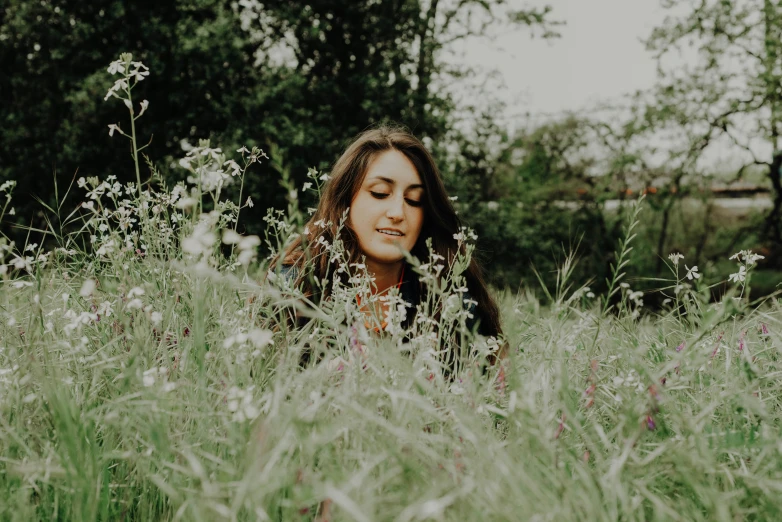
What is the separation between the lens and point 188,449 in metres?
1.41

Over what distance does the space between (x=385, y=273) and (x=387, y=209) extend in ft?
1.34

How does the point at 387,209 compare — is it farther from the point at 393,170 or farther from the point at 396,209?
the point at 393,170

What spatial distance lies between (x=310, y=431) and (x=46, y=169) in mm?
10124

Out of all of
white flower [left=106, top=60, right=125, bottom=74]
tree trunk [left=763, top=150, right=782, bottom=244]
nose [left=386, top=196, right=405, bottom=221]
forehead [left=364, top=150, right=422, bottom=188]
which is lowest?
tree trunk [left=763, top=150, right=782, bottom=244]

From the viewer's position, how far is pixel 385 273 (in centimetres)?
342

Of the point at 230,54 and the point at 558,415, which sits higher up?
the point at 230,54

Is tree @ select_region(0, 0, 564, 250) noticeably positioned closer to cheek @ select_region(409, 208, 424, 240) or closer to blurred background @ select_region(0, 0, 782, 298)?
blurred background @ select_region(0, 0, 782, 298)

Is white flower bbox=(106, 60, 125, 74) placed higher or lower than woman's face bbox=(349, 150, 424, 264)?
higher

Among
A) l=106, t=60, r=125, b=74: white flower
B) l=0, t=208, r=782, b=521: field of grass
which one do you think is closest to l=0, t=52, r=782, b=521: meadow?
l=0, t=208, r=782, b=521: field of grass

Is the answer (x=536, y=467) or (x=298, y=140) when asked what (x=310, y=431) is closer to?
(x=536, y=467)

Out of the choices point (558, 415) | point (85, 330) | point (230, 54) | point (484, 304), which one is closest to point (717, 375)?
point (558, 415)

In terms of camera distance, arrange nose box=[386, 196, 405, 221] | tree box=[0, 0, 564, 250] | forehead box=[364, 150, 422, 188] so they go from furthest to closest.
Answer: tree box=[0, 0, 564, 250] → forehead box=[364, 150, 422, 188] → nose box=[386, 196, 405, 221]

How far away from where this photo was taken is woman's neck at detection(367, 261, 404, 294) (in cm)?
337

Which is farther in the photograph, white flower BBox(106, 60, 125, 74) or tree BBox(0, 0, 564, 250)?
tree BBox(0, 0, 564, 250)
